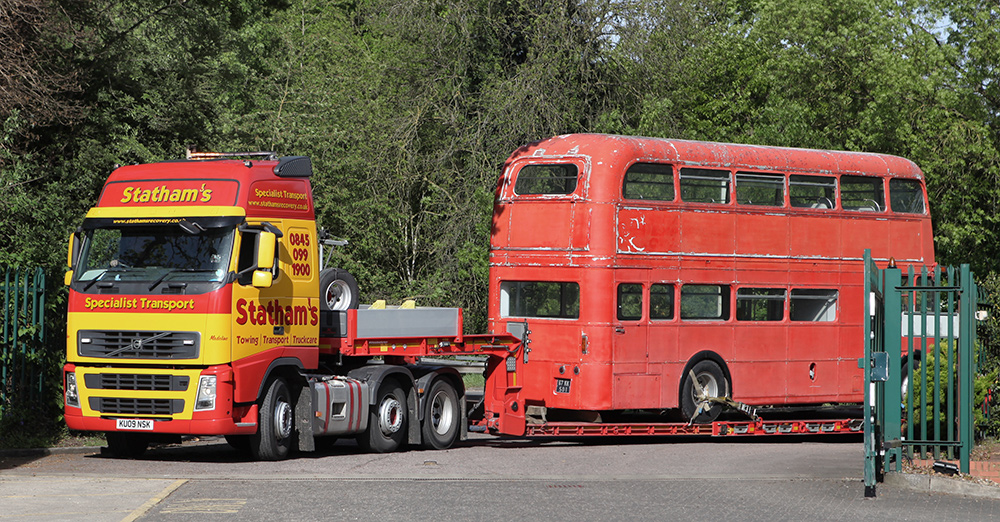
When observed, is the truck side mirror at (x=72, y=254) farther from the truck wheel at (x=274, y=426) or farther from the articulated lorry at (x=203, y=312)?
the truck wheel at (x=274, y=426)

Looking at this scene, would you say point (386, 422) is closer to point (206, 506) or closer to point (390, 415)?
point (390, 415)

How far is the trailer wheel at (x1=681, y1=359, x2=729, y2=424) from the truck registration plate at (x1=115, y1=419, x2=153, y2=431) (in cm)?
779

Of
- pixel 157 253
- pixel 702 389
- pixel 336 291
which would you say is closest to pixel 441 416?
pixel 336 291

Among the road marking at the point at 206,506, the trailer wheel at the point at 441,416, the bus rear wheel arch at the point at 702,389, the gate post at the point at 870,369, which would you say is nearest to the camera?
the road marking at the point at 206,506

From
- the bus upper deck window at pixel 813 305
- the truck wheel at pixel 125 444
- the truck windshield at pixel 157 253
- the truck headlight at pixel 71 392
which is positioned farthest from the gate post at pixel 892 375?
the truck headlight at pixel 71 392

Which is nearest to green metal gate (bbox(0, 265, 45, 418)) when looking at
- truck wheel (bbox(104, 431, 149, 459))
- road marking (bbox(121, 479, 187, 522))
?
→ truck wheel (bbox(104, 431, 149, 459))

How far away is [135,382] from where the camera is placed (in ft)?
45.7

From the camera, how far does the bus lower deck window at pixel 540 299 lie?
58.0 ft

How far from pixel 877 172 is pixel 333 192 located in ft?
46.1

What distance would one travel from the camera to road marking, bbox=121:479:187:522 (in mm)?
9995

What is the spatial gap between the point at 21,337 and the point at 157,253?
116 inches

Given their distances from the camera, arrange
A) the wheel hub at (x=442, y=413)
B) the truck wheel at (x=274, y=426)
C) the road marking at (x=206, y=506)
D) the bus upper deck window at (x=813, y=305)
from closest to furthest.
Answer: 1. the road marking at (x=206, y=506)
2. the truck wheel at (x=274, y=426)
3. the wheel hub at (x=442, y=413)
4. the bus upper deck window at (x=813, y=305)

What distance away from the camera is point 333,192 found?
29938mm

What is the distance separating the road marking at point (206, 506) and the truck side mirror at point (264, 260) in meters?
3.32
